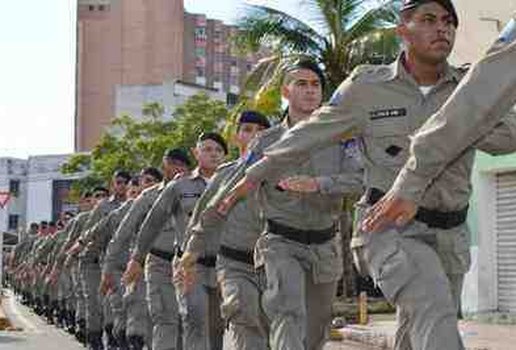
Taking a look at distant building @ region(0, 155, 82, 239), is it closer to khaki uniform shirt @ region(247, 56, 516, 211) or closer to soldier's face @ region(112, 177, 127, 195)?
soldier's face @ region(112, 177, 127, 195)

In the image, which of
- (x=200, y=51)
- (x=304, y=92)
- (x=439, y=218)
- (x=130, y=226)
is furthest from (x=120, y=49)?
(x=439, y=218)

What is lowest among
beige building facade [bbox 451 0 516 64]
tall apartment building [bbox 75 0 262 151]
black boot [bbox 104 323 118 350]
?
black boot [bbox 104 323 118 350]

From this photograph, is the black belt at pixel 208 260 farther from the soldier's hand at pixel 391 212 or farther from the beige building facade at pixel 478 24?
the beige building facade at pixel 478 24

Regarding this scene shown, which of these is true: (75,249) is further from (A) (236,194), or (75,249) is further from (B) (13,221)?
(B) (13,221)

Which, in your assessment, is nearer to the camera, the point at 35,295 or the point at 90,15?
the point at 35,295

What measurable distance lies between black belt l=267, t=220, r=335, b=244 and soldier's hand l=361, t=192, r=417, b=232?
7.46ft

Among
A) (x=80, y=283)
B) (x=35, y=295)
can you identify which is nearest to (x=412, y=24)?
(x=80, y=283)

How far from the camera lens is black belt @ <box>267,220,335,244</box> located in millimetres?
6777

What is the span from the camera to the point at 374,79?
17.1ft

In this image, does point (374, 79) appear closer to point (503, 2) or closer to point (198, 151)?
point (198, 151)

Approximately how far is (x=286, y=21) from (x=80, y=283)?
914 cm

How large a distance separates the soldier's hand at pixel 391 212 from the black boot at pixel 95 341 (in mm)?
9605

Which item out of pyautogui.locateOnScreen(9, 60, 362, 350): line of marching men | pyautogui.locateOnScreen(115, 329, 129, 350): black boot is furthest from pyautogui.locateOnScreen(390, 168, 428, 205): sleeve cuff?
pyautogui.locateOnScreen(115, 329, 129, 350): black boot

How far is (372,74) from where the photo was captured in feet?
17.3
